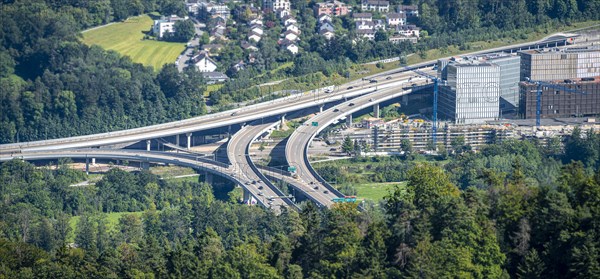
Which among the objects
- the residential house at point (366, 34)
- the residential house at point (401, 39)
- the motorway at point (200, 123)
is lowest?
the motorway at point (200, 123)

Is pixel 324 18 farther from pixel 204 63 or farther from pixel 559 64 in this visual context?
pixel 559 64

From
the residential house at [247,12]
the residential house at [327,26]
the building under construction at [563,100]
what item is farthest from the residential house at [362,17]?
the building under construction at [563,100]

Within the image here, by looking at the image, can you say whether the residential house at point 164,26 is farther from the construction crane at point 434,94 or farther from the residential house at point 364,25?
the construction crane at point 434,94

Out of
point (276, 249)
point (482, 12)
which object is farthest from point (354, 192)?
point (482, 12)

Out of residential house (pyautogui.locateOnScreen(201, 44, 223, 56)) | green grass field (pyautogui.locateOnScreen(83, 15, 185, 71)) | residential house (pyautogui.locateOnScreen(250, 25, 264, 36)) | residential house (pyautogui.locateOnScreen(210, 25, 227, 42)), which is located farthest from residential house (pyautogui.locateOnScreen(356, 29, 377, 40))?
green grass field (pyautogui.locateOnScreen(83, 15, 185, 71))

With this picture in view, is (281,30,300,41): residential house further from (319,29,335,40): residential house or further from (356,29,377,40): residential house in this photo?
(356,29,377,40): residential house

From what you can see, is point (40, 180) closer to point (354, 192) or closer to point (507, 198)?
point (354, 192)
